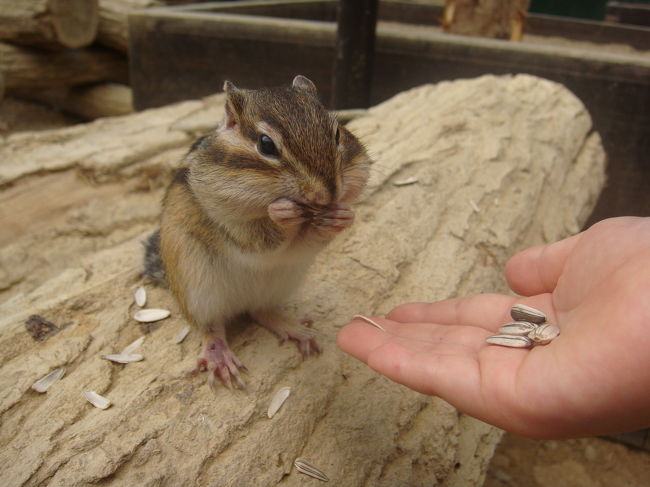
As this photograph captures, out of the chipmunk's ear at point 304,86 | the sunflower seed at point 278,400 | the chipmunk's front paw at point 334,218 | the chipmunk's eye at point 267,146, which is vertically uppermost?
the chipmunk's ear at point 304,86

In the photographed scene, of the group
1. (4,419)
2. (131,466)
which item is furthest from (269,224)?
(4,419)

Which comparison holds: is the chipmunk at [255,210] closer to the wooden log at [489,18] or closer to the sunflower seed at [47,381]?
the sunflower seed at [47,381]

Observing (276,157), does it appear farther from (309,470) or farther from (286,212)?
(309,470)

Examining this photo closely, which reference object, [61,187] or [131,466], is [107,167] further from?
[131,466]

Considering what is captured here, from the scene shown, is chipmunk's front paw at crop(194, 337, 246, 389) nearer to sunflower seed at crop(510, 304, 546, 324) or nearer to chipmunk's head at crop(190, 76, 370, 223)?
chipmunk's head at crop(190, 76, 370, 223)

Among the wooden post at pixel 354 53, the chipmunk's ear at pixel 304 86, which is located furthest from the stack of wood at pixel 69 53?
the chipmunk's ear at pixel 304 86
